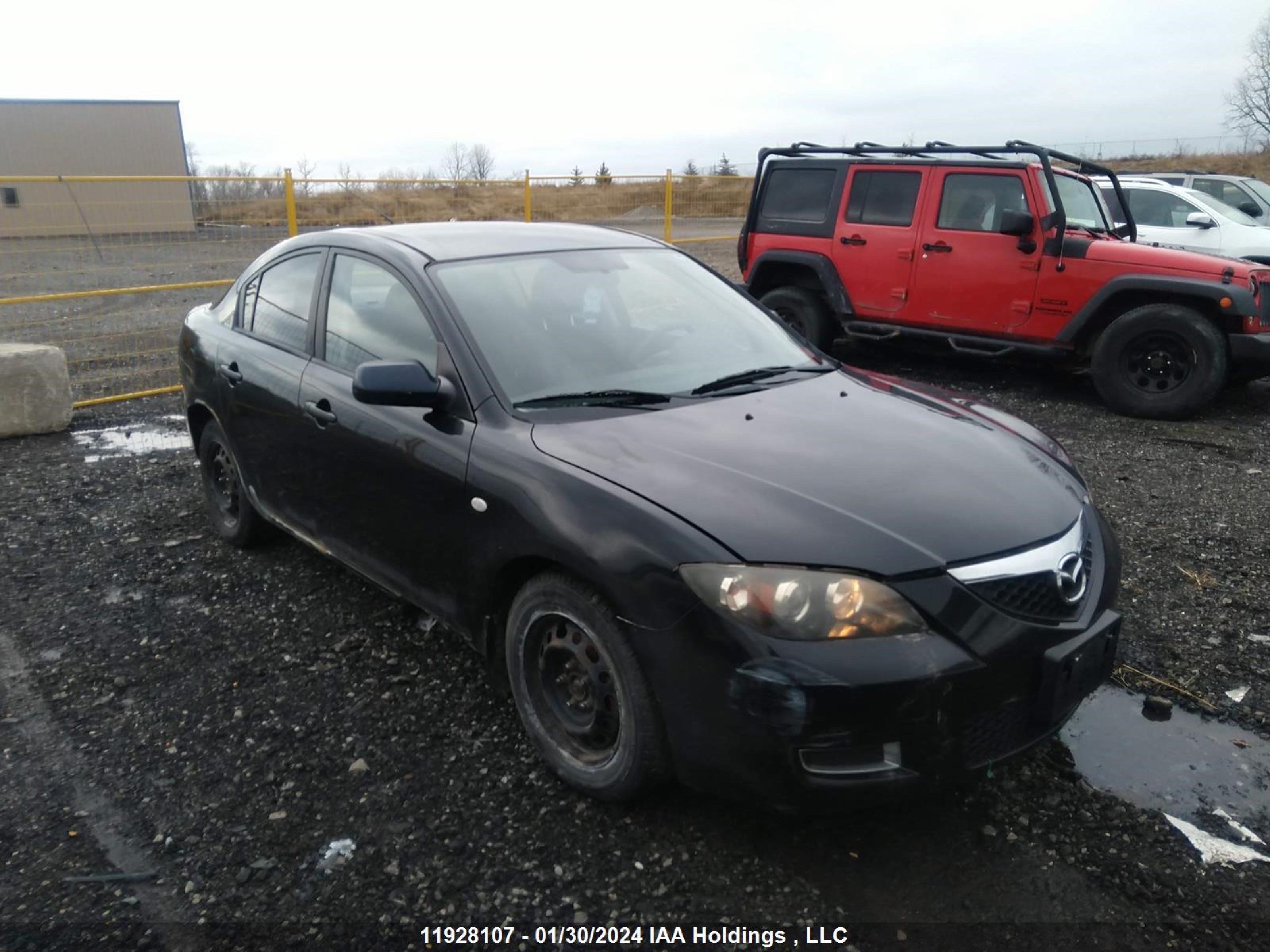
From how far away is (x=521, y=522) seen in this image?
276 centimetres

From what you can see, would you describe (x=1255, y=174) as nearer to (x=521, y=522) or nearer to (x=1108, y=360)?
(x=1108, y=360)

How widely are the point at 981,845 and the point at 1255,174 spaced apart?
46.7 m

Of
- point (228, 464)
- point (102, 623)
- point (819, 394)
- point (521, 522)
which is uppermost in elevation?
point (819, 394)

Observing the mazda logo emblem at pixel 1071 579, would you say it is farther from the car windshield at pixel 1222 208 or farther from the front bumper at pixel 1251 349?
the car windshield at pixel 1222 208

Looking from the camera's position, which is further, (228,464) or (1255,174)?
(1255,174)

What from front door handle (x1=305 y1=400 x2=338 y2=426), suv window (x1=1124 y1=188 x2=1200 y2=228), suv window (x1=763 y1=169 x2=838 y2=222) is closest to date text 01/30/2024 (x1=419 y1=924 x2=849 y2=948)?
front door handle (x1=305 y1=400 x2=338 y2=426)

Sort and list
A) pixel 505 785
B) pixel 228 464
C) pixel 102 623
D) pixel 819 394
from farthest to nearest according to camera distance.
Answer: pixel 228 464, pixel 102 623, pixel 819 394, pixel 505 785

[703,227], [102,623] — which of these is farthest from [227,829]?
[703,227]

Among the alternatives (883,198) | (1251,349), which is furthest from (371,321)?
(1251,349)

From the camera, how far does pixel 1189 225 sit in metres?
11.9

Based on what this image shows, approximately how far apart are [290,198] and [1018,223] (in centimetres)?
814

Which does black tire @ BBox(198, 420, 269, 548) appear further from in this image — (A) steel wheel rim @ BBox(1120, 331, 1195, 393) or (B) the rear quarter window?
(A) steel wheel rim @ BBox(1120, 331, 1195, 393)

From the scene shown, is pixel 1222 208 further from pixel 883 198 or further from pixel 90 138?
pixel 90 138

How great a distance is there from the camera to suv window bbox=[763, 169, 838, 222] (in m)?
8.95
